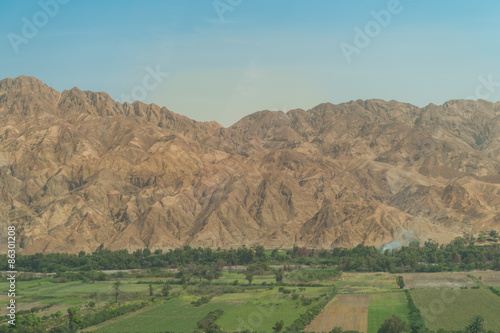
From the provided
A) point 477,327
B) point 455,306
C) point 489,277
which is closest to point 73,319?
point 477,327

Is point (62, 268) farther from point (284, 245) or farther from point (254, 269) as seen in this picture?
point (284, 245)

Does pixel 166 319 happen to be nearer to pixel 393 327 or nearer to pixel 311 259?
pixel 393 327

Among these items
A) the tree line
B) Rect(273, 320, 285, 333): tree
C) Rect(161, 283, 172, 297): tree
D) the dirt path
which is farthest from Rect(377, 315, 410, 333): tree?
the tree line

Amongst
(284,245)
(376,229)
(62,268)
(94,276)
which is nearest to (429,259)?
(376,229)

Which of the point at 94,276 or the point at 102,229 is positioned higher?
the point at 102,229

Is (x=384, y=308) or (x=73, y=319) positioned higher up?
(x=73, y=319)

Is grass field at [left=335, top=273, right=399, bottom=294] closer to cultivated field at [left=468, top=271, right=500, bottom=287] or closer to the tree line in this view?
the tree line

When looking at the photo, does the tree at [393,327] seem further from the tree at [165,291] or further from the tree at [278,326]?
the tree at [165,291]
